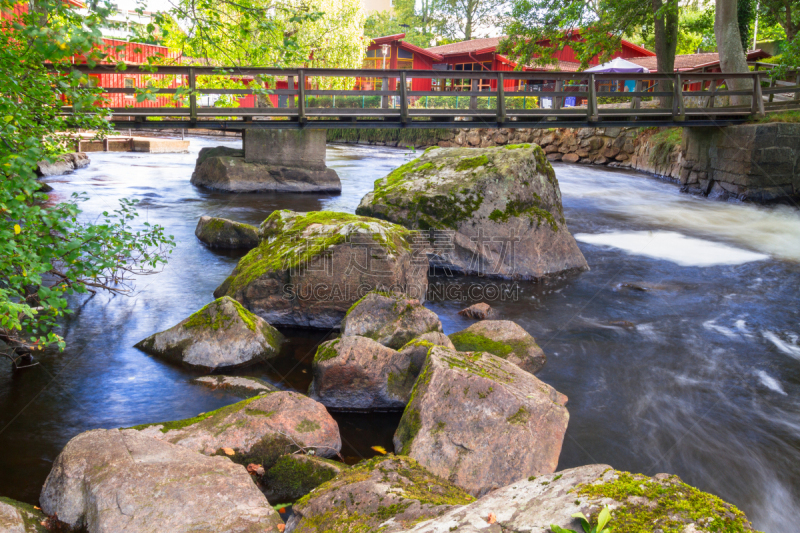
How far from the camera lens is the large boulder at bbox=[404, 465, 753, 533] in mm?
1607

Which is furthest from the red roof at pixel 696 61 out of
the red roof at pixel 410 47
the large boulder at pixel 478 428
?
the large boulder at pixel 478 428

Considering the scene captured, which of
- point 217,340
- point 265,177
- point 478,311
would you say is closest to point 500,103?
point 265,177

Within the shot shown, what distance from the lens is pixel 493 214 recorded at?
8500 millimetres

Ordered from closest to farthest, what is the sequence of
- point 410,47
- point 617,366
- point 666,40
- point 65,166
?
point 617,366 < point 65,166 < point 666,40 < point 410,47

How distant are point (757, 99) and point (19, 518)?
18300mm

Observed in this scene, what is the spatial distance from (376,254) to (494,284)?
257 cm

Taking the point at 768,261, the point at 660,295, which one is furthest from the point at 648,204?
the point at 660,295

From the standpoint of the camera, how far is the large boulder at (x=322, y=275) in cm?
619

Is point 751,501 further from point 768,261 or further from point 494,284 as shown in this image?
point 768,261

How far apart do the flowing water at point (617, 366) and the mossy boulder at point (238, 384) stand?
112 millimetres

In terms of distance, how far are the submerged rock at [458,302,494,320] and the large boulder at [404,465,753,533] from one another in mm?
4891

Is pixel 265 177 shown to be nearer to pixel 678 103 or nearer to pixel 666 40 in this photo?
pixel 678 103

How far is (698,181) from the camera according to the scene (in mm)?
17359

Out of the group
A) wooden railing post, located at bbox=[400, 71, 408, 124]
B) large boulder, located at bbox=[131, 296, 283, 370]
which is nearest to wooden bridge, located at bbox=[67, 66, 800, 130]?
wooden railing post, located at bbox=[400, 71, 408, 124]
